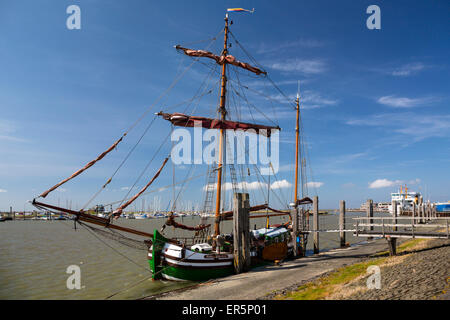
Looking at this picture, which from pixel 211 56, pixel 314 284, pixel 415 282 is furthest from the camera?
pixel 211 56

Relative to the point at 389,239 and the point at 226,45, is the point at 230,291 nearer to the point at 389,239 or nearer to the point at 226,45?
the point at 389,239

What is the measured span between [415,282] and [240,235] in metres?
10.7

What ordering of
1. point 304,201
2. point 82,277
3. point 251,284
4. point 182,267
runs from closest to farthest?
point 251,284 < point 182,267 < point 82,277 < point 304,201

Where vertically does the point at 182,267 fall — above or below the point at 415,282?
below

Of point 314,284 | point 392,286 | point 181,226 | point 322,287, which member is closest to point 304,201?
point 181,226

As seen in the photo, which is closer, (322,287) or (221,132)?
(322,287)

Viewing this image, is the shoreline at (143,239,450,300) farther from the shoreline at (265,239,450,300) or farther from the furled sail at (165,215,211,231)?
the furled sail at (165,215,211,231)

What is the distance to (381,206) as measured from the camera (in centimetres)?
19000

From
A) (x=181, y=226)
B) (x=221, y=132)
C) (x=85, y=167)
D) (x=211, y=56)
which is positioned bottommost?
(x=181, y=226)

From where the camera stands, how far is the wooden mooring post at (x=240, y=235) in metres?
19.0

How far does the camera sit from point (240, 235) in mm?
19219

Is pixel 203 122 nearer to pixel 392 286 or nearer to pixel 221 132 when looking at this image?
pixel 221 132
